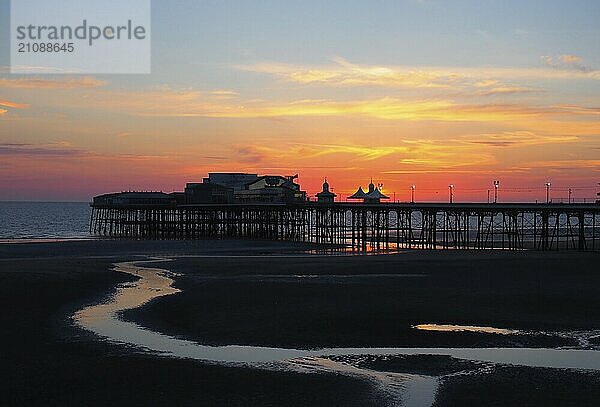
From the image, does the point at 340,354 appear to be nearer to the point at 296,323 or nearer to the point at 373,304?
the point at 296,323

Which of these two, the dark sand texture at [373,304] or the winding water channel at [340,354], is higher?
the dark sand texture at [373,304]

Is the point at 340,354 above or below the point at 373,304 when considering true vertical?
below

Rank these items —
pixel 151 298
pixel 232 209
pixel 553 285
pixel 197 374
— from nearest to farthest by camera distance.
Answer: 1. pixel 197 374
2. pixel 151 298
3. pixel 553 285
4. pixel 232 209

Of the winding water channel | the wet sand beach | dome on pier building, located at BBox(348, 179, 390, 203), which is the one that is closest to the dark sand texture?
the wet sand beach

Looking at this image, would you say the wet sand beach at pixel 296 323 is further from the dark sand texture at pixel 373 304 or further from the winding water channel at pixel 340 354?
the winding water channel at pixel 340 354

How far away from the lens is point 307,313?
60.7 ft

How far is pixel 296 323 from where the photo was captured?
675 inches

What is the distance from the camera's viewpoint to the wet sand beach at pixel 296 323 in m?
11.4

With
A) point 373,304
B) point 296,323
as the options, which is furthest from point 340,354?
point 373,304

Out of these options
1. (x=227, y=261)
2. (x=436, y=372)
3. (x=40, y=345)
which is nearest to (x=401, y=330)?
(x=436, y=372)

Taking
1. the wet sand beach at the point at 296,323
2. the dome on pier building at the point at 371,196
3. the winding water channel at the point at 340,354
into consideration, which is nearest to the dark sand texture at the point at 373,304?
the wet sand beach at the point at 296,323

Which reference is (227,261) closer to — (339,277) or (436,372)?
(339,277)

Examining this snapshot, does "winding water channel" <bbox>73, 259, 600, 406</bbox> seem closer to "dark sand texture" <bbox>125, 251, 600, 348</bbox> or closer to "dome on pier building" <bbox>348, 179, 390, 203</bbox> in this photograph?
"dark sand texture" <bbox>125, 251, 600, 348</bbox>

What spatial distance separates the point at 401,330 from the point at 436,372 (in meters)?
3.74
